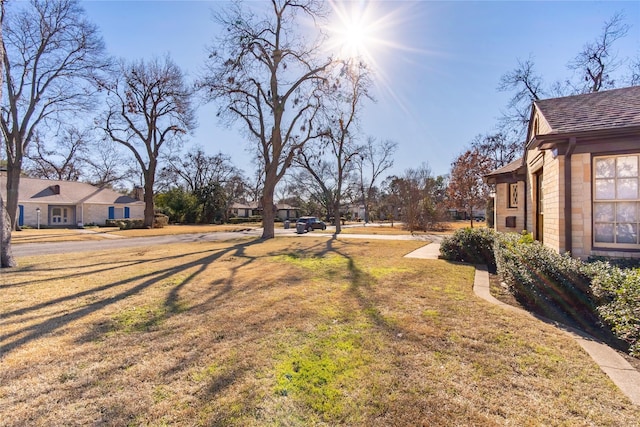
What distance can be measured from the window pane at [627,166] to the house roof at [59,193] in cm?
4007

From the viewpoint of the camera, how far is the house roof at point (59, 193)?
1098 inches

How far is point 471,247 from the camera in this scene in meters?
9.32

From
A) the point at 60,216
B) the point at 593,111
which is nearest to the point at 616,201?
the point at 593,111

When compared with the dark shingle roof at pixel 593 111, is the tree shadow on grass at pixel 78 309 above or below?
below

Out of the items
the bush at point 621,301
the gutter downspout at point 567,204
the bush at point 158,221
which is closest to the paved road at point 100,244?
the bush at point 158,221

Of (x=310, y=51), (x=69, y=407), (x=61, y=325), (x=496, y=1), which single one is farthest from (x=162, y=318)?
(x=310, y=51)

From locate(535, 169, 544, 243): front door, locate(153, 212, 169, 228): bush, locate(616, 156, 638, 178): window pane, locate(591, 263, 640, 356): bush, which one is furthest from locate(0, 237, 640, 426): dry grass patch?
locate(153, 212, 169, 228): bush

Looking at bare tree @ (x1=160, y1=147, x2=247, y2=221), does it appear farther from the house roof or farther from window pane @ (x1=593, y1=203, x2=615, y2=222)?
window pane @ (x1=593, y1=203, x2=615, y2=222)

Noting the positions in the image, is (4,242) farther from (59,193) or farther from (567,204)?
(59,193)

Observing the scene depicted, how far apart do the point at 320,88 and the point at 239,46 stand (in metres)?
5.29

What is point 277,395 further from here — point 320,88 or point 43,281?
point 320,88

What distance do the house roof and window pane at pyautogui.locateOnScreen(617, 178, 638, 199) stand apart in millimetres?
40088

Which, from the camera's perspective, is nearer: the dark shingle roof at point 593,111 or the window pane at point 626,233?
the window pane at point 626,233

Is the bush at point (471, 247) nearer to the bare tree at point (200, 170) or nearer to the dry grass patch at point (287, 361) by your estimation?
the dry grass patch at point (287, 361)
